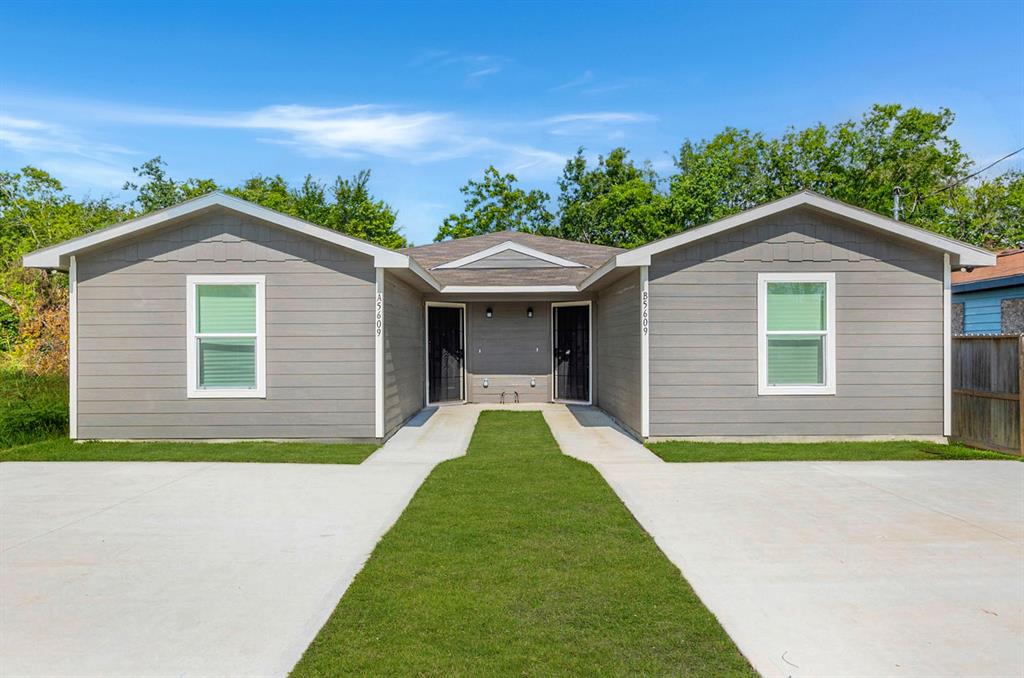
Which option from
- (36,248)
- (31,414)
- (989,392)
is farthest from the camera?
(36,248)

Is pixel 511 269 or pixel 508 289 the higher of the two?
pixel 511 269

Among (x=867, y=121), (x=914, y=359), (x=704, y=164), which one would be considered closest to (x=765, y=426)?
(x=914, y=359)

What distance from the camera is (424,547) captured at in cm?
449

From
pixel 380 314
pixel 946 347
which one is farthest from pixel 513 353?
pixel 946 347

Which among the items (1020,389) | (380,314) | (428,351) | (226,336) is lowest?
(1020,389)

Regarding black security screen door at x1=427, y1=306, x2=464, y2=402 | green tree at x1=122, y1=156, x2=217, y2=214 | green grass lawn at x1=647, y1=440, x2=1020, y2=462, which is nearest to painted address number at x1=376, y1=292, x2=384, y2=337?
green grass lawn at x1=647, y1=440, x2=1020, y2=462

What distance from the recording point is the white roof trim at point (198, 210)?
858 cm

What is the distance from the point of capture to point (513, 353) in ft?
47.1

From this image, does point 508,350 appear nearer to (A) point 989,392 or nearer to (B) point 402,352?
(B) point 402,352

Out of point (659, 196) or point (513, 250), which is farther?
point (659, 196)

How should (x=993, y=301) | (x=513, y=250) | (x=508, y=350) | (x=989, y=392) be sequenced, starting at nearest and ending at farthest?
(x=989, y=392)
(x=993, y=301)
(x=508, y=350)
(x=513, y=250)

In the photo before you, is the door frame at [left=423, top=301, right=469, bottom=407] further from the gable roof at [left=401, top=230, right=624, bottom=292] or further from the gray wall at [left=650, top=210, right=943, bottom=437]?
the gray wall at [left=650, top=210, right=943, bottom=437]

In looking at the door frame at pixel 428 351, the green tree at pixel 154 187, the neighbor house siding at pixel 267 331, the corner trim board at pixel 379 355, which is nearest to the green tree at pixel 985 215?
the door frame at pixel 428 351

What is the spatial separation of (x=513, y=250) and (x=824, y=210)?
7.62m
